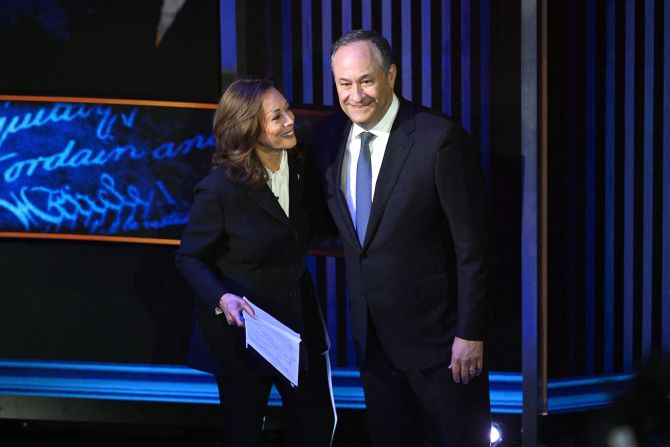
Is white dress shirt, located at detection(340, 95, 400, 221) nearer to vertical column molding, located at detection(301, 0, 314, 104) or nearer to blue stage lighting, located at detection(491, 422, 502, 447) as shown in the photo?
vertical column molding, located at detection(301, 0, 314, 104)

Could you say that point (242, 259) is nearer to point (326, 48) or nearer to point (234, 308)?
point (234, 308)

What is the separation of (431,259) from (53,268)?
189 cm

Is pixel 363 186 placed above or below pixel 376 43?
below

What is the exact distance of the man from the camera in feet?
8.95

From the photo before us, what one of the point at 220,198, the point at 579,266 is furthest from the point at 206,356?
the point at 579,266

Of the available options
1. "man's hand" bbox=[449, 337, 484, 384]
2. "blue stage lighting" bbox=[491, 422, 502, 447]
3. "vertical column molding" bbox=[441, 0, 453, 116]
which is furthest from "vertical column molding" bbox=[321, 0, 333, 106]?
"blue stage lighting" bbox=[491, 422, 502, 447]

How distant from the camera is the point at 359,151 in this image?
2871 mm

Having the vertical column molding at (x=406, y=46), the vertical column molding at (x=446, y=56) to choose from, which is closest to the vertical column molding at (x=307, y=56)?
the vertical column molding at (x=406, y=46)

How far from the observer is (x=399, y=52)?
3.65 meters

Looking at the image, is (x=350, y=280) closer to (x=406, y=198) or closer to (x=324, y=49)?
(x=406, y=198)

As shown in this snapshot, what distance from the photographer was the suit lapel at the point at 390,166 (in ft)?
9.01

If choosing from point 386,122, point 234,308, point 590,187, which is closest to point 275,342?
point 234,308

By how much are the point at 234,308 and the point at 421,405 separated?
648 millimetres

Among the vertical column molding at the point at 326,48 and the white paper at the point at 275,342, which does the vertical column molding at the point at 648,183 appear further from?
the white paper at the point at 275,342
